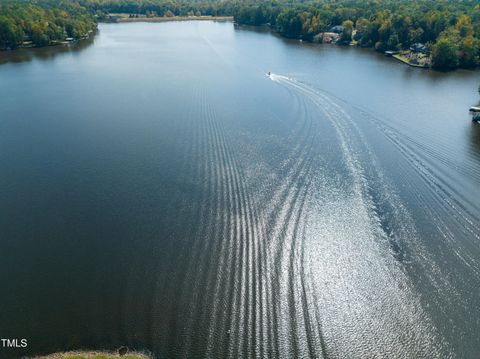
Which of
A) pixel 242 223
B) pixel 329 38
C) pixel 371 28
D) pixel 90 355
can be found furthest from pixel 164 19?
pixel 90 355

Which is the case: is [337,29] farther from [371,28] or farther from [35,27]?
[35,27]

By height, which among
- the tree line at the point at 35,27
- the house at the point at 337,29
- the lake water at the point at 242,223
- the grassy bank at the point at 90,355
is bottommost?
the grassy bank at the point at 90,355

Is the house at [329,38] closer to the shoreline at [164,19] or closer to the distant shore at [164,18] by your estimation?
the shoreline at [164,19]

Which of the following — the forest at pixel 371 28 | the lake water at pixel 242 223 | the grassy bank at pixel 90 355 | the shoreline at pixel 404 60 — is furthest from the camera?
the shoreline at pixel 404 60

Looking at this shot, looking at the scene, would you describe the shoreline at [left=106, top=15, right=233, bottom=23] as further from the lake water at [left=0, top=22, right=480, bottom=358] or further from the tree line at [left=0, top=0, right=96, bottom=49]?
the lake water at [left=0, top=22, right=480, bottom=358]


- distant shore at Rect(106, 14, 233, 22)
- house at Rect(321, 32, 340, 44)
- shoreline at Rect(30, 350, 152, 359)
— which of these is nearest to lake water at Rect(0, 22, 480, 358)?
shoreline at Rect(30, 350, 152, 359)

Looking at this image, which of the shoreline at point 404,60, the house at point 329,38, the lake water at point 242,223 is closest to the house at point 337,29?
the house at point 329,38

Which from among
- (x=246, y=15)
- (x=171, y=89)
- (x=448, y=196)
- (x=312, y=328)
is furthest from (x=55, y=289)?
(x=246, y=15)

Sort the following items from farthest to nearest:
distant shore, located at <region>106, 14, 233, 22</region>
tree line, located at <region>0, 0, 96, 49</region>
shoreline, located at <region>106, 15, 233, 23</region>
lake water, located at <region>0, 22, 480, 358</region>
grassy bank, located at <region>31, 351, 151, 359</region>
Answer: distant shore, located at <region>106, 14, 233, 22</region> → shoreline, located at <region>106, 15, 233, 23</region> → tree line, located at <region>0, 0, 96, 49</region> → lake water, located at <region>0, 22, 480, 358</region> → grassy bank, located at <region>31, 351, 151, 359</region>

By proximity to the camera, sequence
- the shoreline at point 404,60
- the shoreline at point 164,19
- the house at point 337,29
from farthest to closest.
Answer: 1. the shoreline at point 164,19
2. the house at point 337,29
3. the shoreline at point 404,60
